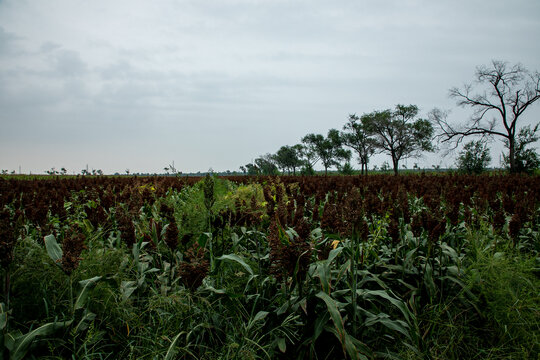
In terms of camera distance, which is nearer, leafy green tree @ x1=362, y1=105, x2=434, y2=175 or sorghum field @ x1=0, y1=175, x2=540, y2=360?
sorghum field @ x1=0, y1=175, x2=540, y2=360

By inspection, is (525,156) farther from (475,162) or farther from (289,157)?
(289,157)

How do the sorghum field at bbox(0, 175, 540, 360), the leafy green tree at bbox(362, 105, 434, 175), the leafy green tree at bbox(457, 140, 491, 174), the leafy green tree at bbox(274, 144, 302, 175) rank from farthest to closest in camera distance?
the leafy green tree at bbox(274, 144, 302, 175), the leafy green tree at bbox(362, 105, 434, 175), the leafy green tree at bbox(457, 140, 491, 174), the sorghum field at bbox(0, 175, 540, 360)

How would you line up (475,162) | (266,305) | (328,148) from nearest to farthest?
(266,305) → (475,162) → (328,148)

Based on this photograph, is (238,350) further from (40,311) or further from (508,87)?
(508,87)

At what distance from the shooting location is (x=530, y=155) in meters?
36.2

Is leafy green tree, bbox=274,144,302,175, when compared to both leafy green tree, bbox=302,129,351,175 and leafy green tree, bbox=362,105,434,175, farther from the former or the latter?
leafy green tree, bbox=362,105,434,175

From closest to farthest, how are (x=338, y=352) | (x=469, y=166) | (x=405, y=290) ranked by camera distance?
(x=338, y=352), (x=405, y=290), (x=469, y=166)

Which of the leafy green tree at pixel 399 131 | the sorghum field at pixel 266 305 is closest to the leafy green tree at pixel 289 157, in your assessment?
the leafy green tree at pixel 399 131

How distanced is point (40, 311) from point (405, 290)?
3.42m

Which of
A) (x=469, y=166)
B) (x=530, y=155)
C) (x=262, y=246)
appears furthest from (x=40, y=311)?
(x=530, y=155)

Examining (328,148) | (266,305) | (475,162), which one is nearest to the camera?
(266,305)

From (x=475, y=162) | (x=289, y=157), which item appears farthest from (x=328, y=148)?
(x=475, y=162)

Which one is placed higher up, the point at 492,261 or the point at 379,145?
the point at 379,145

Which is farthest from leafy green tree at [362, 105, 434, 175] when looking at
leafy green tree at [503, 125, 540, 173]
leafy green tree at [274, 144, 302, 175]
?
leafy green tree at [274, 144, 302, 175]
